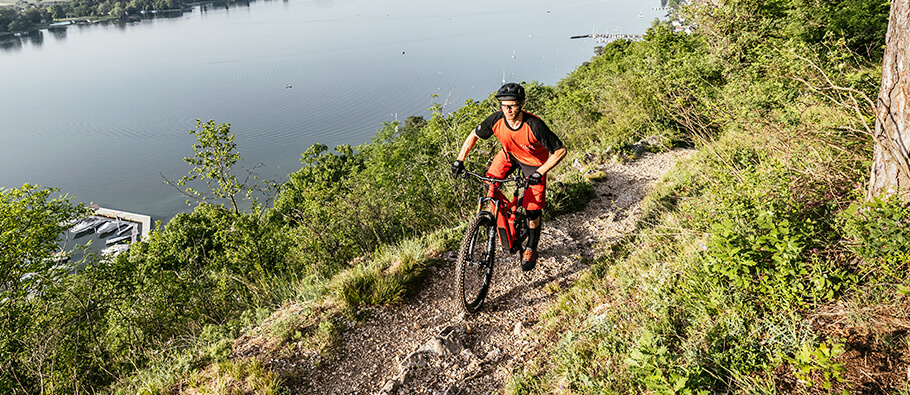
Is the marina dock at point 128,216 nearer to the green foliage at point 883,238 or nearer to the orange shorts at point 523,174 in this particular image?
the orange shorts at point 523,174

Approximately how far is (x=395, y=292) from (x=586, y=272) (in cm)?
244

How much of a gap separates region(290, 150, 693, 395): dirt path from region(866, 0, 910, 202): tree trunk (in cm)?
323

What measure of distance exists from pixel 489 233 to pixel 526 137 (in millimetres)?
1220

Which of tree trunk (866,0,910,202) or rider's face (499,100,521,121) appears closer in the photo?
tree trunk (866,0,910,202)

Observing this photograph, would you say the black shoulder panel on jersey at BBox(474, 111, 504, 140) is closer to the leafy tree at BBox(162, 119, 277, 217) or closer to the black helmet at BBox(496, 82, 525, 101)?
the black helmet at BBox(496, 82, 525, 101)

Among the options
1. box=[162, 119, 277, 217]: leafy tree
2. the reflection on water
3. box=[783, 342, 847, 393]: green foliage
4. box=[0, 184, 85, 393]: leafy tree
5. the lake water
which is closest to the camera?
box=[783, 342, 847, 393]: green foliage

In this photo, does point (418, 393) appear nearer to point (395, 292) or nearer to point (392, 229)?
point (395, 292)

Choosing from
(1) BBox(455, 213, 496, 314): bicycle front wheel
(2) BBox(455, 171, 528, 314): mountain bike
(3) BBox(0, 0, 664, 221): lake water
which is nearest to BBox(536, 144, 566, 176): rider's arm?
(2) BBox(455, 171, 528, 314): mountain bike

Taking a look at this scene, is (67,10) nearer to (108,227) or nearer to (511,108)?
(108,227)

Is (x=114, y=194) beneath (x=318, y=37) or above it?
beneath

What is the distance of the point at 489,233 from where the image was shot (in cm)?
505

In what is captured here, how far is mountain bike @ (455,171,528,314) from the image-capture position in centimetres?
472

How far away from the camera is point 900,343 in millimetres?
2662

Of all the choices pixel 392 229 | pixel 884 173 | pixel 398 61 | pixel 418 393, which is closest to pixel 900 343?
pixel 884 173
